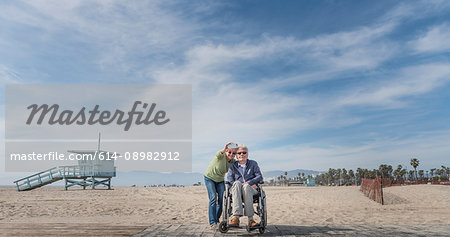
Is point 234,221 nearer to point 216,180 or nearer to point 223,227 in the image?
point 223,227

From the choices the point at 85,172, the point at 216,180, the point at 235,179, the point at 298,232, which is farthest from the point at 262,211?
the point at 85,172

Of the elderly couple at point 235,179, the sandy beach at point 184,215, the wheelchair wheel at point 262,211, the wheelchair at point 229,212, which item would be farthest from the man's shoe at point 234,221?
the sandy beach at point 184,215

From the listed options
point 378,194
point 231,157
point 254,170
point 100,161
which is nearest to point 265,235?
point 254,170

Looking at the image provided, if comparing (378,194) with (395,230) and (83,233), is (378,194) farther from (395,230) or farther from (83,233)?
(83,233)

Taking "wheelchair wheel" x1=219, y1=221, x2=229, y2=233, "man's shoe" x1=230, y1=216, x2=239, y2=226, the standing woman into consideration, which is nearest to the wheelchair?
"wheelchair wheel" x1=219, y1=221, x2=229, y2=233

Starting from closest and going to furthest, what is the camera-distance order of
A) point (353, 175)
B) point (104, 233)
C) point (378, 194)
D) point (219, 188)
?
point (104, 233) < point (219, 188) < point (378, 194) < point (353, 175)

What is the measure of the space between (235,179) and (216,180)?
58 centimetres

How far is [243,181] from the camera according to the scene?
205 inches

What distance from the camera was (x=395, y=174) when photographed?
147000 mm

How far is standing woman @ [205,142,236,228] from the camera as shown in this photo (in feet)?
18.4

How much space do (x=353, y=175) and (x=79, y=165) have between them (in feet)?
542

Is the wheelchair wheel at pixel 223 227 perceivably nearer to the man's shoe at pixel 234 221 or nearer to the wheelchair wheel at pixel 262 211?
the man's shoe at pixel 234 221

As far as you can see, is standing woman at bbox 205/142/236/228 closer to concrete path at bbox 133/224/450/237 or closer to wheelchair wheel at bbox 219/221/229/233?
concrete path at bbox 133/224/450/237

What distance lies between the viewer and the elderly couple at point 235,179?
4.91m
